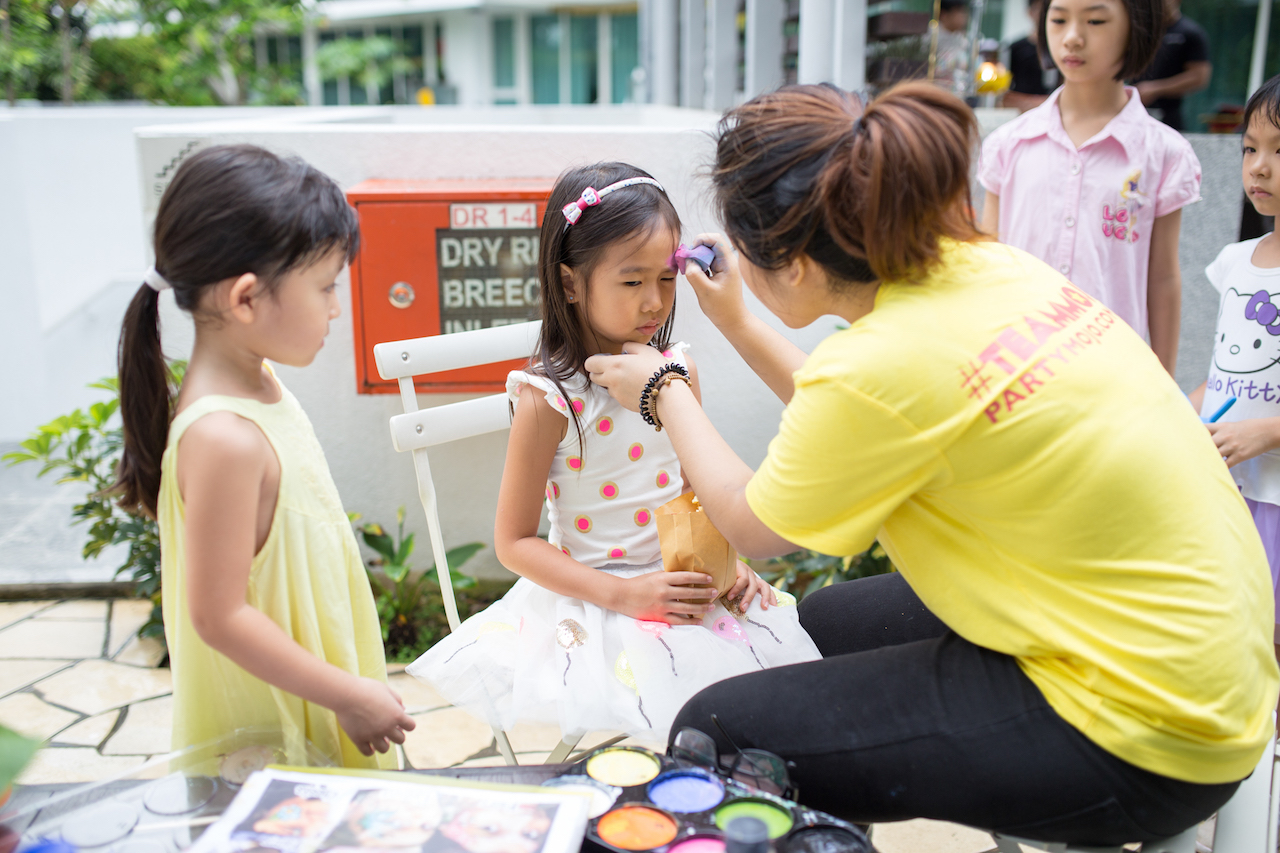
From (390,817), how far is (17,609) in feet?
9.52

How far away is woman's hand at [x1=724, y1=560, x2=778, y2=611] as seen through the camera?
1.68 m

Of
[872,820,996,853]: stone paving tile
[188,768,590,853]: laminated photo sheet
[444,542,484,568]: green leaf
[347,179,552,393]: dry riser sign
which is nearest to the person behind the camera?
[188,768,590,853]: laminated photo sheet

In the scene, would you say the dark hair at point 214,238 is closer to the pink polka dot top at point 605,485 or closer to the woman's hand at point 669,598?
the pink polka dot top at point 605,485

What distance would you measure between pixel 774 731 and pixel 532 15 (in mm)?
17554

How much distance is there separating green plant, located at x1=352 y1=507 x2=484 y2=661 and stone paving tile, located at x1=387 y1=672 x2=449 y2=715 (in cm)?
9

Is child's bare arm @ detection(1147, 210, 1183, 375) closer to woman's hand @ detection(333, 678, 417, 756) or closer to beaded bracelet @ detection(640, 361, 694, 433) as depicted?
beaded bracelet @ detection(640, 361, 694, 433)

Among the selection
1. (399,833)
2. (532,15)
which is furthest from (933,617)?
(532,15)

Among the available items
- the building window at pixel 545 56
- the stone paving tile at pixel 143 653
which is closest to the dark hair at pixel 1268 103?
the stone paving tile at pixel 143 653

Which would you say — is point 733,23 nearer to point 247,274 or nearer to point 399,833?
point 247,274

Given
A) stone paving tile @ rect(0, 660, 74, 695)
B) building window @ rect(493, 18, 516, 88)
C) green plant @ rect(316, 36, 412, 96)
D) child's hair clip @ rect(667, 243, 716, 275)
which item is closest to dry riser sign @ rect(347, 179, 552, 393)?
child's hair clip @ rect(667, 243, 716, 275)

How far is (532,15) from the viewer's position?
A: 16797 mm

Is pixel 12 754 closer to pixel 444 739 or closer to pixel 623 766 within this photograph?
pixel 623 766

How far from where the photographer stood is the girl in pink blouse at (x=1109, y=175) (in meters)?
2.14

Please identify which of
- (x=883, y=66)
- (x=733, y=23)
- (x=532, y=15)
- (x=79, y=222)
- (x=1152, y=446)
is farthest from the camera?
(x=532, y=15)
